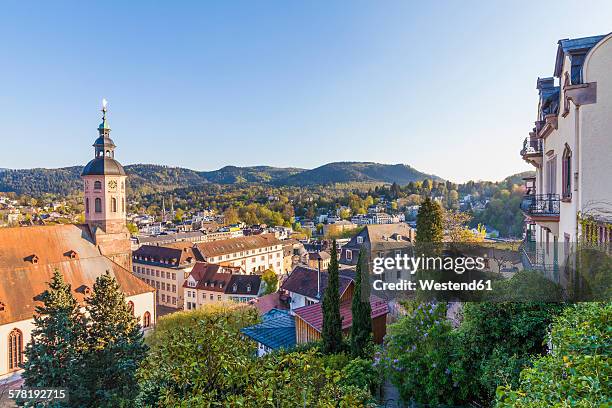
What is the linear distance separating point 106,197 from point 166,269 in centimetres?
2179

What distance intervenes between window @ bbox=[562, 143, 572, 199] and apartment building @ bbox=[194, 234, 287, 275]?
168 ft

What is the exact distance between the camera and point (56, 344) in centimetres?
1410

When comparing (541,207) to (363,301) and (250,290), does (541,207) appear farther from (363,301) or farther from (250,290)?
(250,290)

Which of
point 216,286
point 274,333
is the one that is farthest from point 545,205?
point 216,286

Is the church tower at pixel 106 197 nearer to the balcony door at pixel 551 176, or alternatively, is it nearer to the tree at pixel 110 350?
the tree at pixel 110 350

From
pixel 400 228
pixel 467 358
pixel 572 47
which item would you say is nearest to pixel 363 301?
pixel 467 358

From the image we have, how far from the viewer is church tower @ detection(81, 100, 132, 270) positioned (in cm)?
3112

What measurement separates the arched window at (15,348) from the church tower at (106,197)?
9091 millimetres

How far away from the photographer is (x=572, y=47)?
833cm

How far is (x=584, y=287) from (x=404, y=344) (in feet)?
12.1

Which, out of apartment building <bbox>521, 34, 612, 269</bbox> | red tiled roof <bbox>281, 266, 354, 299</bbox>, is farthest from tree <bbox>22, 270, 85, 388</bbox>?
apartment building <bbox>521, 34, 612, 269</bbox>

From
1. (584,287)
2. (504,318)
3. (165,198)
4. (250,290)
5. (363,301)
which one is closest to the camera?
(584,287)

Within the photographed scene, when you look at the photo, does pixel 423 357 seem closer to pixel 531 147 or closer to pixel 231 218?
pixel 531 147

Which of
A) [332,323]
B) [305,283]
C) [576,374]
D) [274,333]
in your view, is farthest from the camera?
[305,283]
